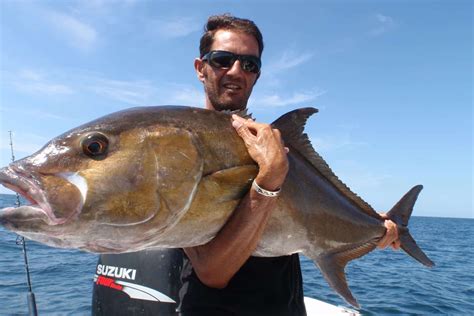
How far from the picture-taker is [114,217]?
6.62 feet

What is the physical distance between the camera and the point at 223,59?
368 cm

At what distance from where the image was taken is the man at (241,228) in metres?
2.50

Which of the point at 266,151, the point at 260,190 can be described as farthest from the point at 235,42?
the point at 260,190

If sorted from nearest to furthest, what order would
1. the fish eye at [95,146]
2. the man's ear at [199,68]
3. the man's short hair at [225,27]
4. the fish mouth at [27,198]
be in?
1. the fish mouth at [27,198]
2. the fish eye at [95,146]
3. the man's short hair at [225,27]
4. the man's ear at [199,68]

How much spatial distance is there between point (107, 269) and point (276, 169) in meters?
2.73

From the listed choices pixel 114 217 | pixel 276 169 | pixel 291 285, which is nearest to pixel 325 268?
pixel 291 285

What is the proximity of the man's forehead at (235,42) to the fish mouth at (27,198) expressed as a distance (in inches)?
87.8

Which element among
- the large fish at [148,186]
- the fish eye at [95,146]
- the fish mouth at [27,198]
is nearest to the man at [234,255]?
the large fish at [148,186]

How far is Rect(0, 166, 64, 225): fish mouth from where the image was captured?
187 centimetres

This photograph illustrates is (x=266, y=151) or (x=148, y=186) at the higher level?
(x=266, y=151)

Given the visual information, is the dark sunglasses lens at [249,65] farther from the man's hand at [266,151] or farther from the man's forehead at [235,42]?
the man's hand at [266,151]

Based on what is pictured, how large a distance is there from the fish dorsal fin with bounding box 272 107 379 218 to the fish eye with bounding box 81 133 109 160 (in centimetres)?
134

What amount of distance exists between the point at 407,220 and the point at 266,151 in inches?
88.7

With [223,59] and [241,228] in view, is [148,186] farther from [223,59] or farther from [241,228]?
[223,59]
